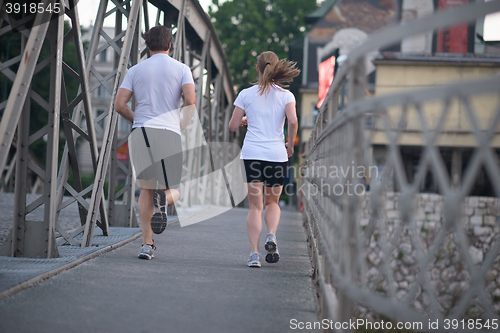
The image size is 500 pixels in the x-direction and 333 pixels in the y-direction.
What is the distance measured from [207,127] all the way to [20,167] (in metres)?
9.87

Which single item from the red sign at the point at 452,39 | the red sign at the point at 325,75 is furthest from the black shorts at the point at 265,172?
the red sign at the point at 452,39

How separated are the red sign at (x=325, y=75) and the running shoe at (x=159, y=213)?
25.7 meters

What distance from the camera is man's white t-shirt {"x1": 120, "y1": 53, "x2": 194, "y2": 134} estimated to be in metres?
4.19

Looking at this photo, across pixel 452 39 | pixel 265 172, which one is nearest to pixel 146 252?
pixel 265 172

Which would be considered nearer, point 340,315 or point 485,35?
point 340,315

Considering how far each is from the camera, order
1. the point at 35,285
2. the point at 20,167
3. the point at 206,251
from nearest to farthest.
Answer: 1. the point at 35,285
2. the point at 20,167
3. the point at 206,251

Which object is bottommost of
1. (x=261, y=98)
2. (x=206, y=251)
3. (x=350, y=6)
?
(x=206, y=251)

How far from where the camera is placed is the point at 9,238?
3881mm

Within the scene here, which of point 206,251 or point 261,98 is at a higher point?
point 261,98

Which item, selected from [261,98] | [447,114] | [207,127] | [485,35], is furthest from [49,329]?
[485,35]

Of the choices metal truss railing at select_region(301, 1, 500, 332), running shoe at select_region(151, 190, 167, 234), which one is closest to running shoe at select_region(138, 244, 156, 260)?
Answer: running shoe at select_region(151, 190, 167, 234)

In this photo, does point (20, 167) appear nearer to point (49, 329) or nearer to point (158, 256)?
point (158, 256)

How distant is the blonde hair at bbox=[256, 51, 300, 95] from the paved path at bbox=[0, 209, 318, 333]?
56.1 inches

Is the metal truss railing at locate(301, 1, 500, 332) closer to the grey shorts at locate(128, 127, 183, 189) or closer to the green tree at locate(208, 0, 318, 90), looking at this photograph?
the grey shorts at locate(128, 127, 183, 189)
